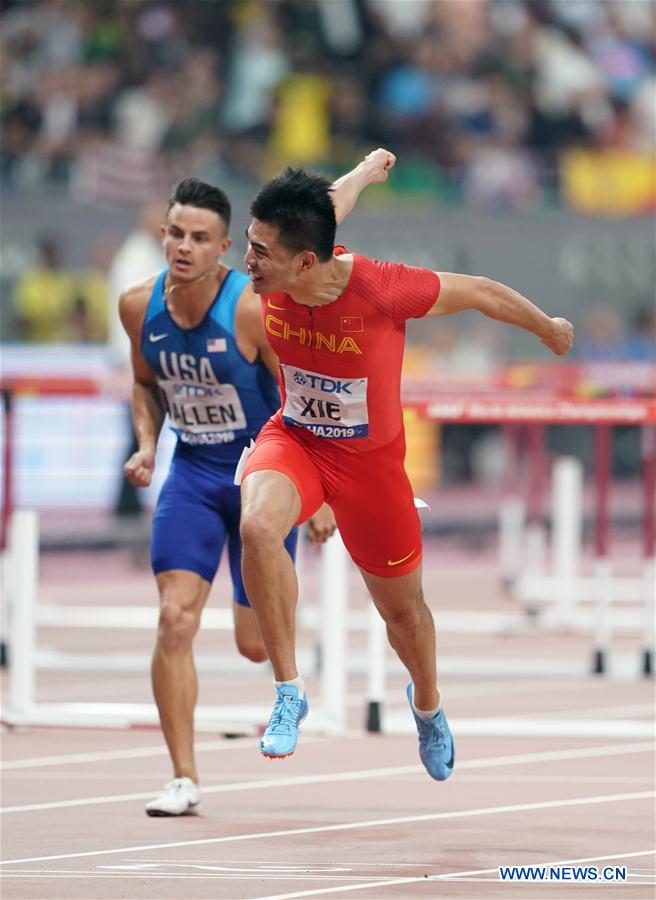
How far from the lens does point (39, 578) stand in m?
16.7

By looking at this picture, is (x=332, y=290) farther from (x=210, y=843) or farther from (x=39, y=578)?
(x=39, y=578)

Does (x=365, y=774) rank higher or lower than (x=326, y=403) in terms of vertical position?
lower

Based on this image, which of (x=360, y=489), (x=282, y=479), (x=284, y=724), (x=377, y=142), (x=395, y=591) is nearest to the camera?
(x=284, y=724)

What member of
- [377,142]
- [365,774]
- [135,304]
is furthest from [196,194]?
[377,142]

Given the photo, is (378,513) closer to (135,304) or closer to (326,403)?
(326,403)

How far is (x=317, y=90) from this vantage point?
21.0m

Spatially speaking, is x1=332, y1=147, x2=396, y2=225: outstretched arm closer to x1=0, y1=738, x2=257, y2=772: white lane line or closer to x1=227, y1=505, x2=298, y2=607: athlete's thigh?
x1=227, y1=505, x2=298, y2=607: athlete's thigh

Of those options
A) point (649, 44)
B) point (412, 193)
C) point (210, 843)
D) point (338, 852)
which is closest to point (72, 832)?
point (210, 843)

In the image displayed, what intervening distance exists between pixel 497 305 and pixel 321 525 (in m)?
1.31

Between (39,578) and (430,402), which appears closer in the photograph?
(430,402)

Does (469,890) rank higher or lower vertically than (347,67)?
lower

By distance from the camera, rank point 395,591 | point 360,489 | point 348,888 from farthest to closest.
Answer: point 395,591 → point 360,489 → point 348,888

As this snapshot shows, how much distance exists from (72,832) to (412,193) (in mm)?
14920

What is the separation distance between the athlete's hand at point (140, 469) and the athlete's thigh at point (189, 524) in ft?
0.71
